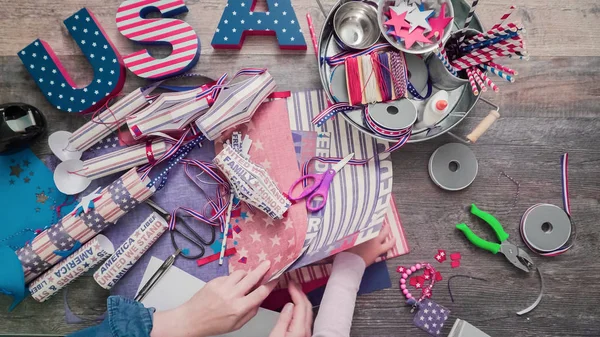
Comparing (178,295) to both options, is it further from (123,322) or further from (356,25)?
(356,25)

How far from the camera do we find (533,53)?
957 millimetres

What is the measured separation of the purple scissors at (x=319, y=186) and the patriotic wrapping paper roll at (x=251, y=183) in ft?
0.15

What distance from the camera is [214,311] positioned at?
818mm

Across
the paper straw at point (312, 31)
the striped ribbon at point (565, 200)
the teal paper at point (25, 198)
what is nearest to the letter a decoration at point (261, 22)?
the paper straw at point (312, 31)

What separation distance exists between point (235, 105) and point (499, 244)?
2.03 ft

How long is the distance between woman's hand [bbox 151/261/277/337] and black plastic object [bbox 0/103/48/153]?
17.6 inches

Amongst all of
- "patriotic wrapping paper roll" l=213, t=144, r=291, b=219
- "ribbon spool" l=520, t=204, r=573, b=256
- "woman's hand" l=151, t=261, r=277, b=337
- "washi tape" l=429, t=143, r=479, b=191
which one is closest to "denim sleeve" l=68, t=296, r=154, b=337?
"woman's hand" l=151, t=261, r=277, b=337

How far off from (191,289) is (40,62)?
0.56 meters

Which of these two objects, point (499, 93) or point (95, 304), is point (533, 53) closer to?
point (499, 93)

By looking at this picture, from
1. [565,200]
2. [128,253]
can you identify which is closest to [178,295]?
[128,253]

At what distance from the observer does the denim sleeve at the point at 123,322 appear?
0.78m

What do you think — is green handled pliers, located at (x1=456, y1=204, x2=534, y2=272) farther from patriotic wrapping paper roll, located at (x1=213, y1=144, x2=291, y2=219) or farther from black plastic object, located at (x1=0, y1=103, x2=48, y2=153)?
black plastic object, located at (x1=0, y1=103, x2=48, y2=153)

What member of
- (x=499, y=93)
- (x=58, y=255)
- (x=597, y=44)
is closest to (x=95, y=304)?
(x=58, y=255)

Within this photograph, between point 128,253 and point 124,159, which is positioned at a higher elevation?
point 124,159
